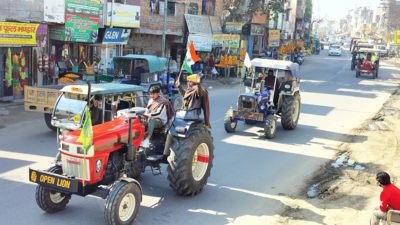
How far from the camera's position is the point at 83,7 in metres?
20.0

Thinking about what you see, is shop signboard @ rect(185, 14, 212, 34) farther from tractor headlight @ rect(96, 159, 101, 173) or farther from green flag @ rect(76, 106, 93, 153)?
green flag @ rect(76, 106, 93, 153)

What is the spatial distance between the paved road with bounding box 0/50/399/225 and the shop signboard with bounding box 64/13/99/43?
199 inches

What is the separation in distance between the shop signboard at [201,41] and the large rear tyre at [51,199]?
23.1 m

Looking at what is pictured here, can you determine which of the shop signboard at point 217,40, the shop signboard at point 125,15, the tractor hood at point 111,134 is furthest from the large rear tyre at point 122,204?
the shop signboard at point 217,40

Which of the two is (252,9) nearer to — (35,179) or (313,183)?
(313,183)

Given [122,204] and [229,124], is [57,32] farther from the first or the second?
[122,204]

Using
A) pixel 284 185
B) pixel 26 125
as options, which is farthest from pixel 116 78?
pixel 284 185

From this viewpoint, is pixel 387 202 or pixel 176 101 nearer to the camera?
pixel 387 202

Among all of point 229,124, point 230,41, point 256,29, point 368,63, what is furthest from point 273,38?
point 229,124

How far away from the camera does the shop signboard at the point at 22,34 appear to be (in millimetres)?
16359

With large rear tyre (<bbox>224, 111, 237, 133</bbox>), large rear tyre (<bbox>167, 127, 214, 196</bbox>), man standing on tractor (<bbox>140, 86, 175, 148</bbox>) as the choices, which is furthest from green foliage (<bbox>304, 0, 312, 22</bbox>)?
man standing on tractor (<bbox>140, 86, 175, 148</bbox>)

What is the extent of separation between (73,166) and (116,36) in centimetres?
1840

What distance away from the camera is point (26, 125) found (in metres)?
13.3

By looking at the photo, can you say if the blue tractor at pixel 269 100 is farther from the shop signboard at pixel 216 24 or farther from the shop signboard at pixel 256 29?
the shop signboard at pixel 256 29
